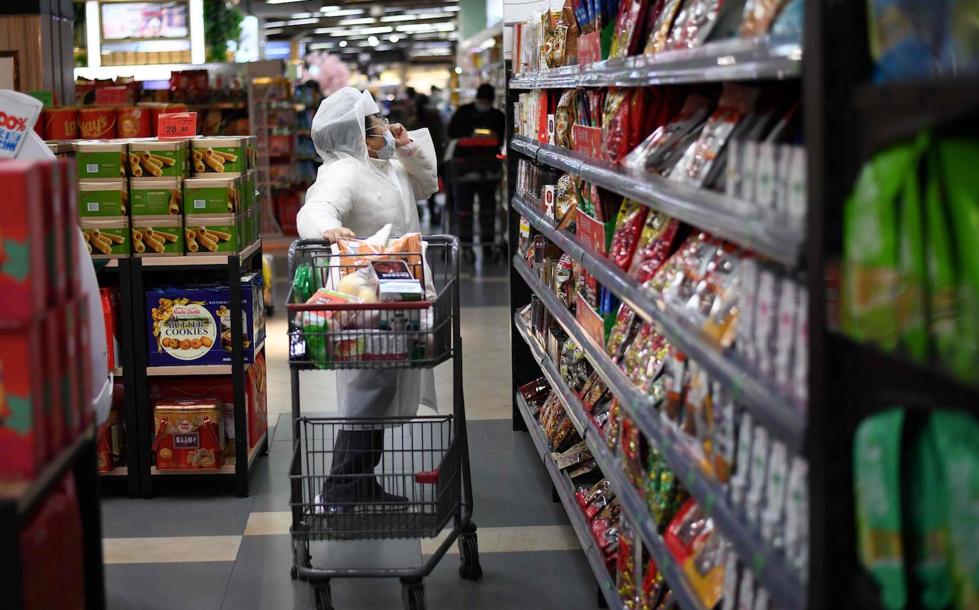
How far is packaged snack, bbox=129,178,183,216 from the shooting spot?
16.3 feet

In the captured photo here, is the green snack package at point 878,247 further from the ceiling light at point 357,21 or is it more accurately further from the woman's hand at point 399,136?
the ceiling light at point 357,21

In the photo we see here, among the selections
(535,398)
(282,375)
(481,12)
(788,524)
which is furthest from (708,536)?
(481,12)

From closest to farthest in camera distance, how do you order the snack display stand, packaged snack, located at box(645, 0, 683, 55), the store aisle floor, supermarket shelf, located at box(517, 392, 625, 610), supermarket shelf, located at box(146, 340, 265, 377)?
the snack display stand, packaged snack, located at box(645, 0, 683, 55), supermarket shelf, located at box(517, 392, 625, 610), the store aisle floor, supermarket shelf, located at box(146, 340, 265, 377)

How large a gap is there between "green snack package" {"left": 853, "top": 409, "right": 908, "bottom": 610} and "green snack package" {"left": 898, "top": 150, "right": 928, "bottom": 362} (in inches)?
4.1

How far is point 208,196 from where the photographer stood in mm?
4996

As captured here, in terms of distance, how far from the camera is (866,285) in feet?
5.28

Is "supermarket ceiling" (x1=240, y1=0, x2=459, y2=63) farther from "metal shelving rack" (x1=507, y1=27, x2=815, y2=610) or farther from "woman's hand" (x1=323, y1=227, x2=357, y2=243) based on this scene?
"metal shelving rack" (x1=507, y1=27, x2=815, y2=610)

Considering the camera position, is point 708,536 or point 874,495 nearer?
point 874,495

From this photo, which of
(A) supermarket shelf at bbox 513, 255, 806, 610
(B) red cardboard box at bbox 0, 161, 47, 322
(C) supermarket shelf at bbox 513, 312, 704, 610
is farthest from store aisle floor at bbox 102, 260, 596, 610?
(B) red cardboard box at bbox 0, 161, 47, 322

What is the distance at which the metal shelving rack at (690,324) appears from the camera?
1910 mm

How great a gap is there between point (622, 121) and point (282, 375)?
4.52m

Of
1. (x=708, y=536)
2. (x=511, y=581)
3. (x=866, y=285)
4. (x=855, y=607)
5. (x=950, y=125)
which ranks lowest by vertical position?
(x=511, y=581)

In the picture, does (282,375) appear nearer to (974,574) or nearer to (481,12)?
(974,574)

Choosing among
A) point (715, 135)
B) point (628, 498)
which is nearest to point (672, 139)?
point (715, 135)
